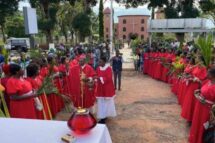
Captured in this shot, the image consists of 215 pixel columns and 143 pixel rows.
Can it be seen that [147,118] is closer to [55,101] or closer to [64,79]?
[55,101]

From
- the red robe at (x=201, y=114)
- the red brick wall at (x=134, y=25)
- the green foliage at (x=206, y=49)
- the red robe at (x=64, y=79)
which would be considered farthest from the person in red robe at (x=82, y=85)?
the red brick wall at (x=134, y=25)

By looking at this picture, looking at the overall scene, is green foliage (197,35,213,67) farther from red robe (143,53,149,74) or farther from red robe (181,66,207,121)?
red robe (143,53,149,74)

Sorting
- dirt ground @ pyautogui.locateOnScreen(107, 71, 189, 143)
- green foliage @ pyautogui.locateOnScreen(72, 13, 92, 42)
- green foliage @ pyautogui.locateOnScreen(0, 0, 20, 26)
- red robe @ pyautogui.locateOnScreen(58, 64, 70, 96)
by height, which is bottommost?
dirt ground @ pyautogui.locateOnScreen(107, 71, 189, 143)

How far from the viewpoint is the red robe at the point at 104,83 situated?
776 centimetres

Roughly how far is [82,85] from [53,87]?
2640mm

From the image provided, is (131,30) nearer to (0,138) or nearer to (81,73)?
(81,73)

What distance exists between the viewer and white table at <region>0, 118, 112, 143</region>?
7.56ft

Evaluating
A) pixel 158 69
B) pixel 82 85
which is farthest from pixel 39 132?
pixel 158 69

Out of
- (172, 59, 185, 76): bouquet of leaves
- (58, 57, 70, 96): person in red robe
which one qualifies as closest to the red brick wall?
(172, 59, 185, 76): bouquet of leaves

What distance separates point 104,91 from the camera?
7859 mm

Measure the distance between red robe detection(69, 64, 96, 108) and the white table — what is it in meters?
5.68

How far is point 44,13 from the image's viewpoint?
3281 centimetres

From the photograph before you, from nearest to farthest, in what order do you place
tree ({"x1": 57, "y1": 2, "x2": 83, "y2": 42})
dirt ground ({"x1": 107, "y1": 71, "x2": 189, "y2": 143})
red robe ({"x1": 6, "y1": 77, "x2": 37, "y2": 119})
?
red robe ({"x1": 6, "y1": 77, "x2": 37, "y2": 119}), dirt ground ({"x1": 107, "y1": 71, "x2": 189, "y2": 143}), tree ({"x1": 57, "y1": 2, "x2": 83, "y2": 42})

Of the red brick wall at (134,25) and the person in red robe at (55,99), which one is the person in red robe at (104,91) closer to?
the person in red robe at (55,99)
